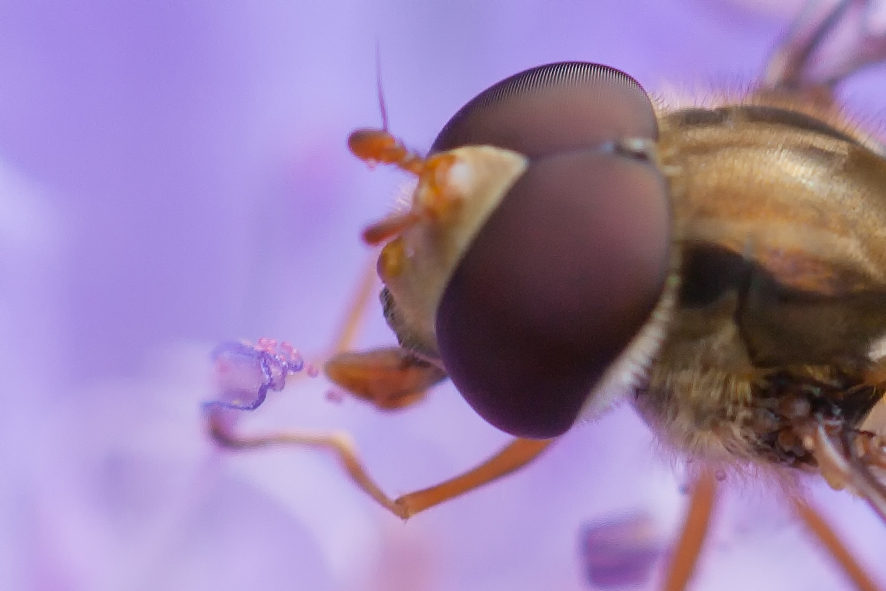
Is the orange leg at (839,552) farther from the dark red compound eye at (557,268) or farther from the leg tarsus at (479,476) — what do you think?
the dark red compound eye at (557,268)

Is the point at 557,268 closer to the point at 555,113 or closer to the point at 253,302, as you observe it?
the point at 555,113

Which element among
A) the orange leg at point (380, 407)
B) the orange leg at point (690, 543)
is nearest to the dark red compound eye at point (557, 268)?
the orange leg at point (380, 407)

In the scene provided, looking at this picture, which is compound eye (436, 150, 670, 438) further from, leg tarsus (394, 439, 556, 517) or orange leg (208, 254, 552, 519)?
leg tarsus (394, 439, 556, 517)

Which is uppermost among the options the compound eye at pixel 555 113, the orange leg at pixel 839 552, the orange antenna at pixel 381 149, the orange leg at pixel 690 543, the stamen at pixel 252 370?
the compound eye at pixel 555 113

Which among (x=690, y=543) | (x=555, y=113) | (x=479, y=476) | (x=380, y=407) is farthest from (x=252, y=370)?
(x=690, y=543)

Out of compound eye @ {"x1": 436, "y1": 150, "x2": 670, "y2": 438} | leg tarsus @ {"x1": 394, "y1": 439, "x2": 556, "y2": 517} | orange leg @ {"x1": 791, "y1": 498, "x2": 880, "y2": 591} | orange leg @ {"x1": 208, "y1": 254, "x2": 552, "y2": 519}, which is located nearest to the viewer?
compound eye @ {"x1": 436, "y1": 150, "x2": 670, "y2": 438}

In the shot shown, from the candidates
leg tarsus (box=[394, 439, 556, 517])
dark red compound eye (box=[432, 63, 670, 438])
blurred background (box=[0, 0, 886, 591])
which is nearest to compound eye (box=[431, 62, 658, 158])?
dark red compound eye (box=[432, 63, 670, 438])
